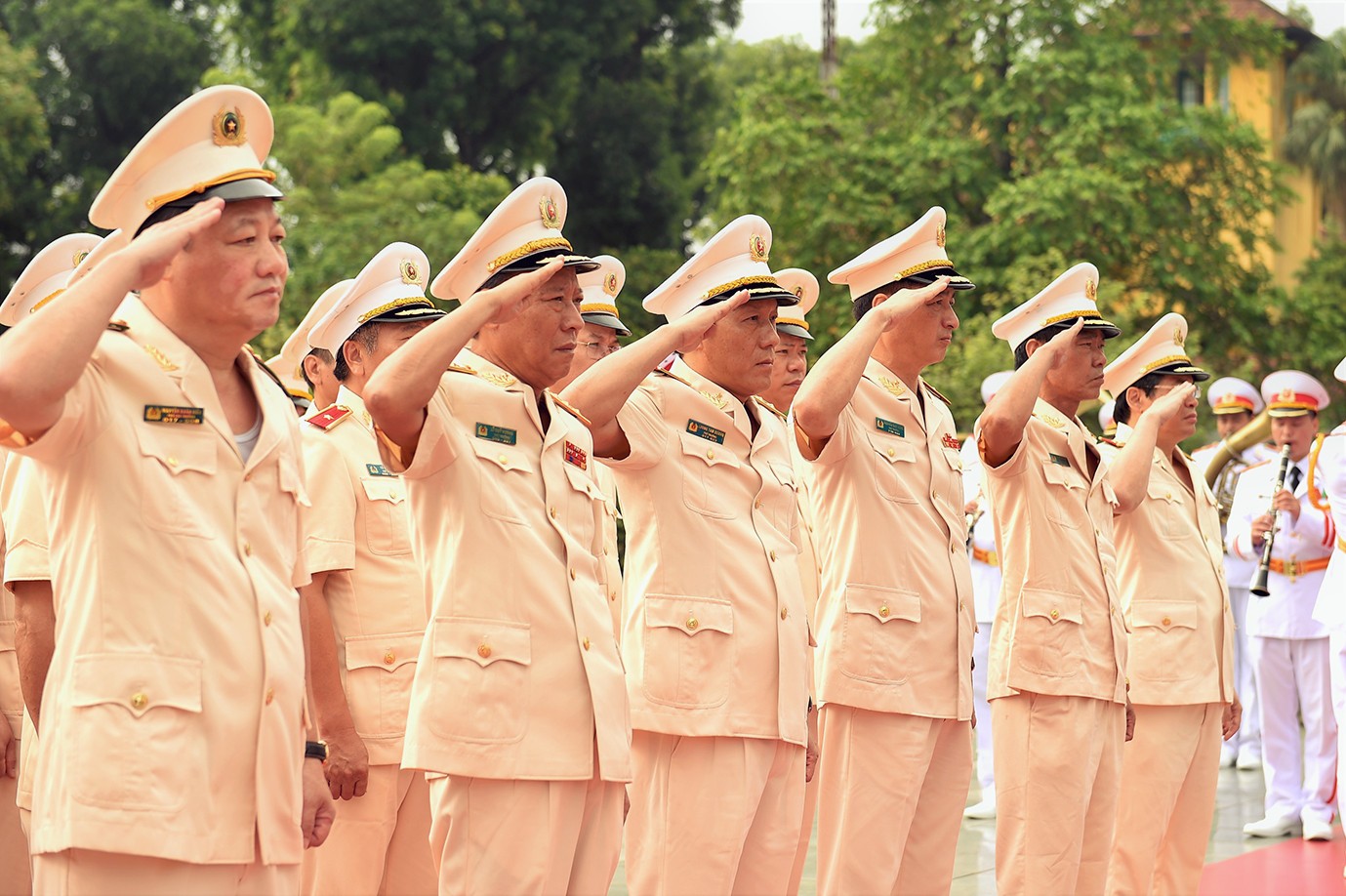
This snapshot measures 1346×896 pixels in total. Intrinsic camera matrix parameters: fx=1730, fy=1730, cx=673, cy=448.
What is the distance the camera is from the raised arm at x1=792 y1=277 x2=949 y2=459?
500 cm

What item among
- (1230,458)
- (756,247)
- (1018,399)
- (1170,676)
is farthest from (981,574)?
(756,247)

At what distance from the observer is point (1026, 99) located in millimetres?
23422

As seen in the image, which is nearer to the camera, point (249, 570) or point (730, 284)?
point (249, 570)

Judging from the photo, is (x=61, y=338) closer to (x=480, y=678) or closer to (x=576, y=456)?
(x=480, y=678)

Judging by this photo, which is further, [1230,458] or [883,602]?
[1230,458]

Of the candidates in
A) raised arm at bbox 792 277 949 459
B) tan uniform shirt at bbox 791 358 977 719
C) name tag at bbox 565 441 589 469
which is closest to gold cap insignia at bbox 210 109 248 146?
name tag at bbox 565 441 589 469

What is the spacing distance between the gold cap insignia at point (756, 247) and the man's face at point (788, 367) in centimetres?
92

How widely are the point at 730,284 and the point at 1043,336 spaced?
1.63 m

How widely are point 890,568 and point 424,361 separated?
2117 millimetres

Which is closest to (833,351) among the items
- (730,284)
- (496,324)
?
(730,284)

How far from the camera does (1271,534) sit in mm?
9477

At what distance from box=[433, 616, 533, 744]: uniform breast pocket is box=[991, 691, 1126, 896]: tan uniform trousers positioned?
2.48m

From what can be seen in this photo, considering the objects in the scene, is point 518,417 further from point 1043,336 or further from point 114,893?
point 1043,336

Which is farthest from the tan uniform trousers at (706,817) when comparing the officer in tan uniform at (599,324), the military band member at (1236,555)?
the military band member at (1236,555)
